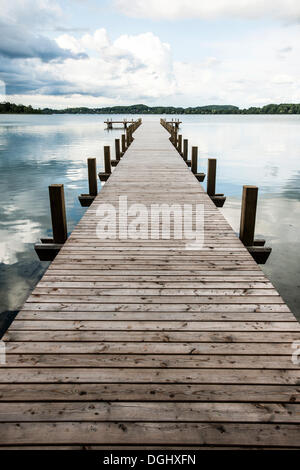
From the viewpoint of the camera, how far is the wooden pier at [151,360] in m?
1.98

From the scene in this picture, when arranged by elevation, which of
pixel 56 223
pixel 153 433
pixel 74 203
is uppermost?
pixel 56 223

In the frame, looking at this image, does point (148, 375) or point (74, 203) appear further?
point (74, 203)

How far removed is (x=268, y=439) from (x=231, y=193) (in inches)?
651

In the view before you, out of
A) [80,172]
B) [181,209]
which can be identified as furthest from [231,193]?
[181,209]

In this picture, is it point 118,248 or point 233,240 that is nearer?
point 118,248

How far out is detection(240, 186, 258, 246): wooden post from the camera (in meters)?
5.06

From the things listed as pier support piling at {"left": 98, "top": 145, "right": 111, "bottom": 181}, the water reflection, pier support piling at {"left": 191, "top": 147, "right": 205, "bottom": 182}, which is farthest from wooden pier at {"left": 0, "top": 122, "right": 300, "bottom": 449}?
pier support piling at {"left": 191, "top": 147, "right": 205, "bottom": 182}

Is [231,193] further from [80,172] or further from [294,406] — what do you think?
[294,406]

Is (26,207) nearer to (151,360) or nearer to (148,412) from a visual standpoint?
(151,360)

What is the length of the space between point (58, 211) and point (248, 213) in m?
2.93

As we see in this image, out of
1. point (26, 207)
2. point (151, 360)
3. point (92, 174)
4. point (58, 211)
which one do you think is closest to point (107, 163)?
point (92, 174)

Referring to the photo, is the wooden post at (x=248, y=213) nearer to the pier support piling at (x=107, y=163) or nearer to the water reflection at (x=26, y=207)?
the water reflection at (x=26, y=207)

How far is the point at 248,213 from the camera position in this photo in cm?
514

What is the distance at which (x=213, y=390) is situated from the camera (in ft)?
7.38
